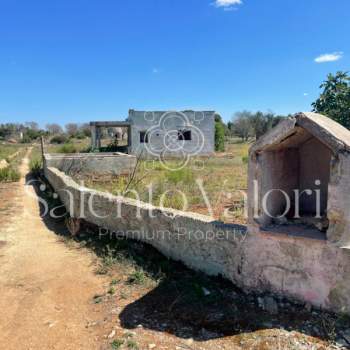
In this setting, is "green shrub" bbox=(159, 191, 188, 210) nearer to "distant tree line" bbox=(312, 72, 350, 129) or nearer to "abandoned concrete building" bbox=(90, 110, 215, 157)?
"distant tree line" bbox=(312, 72, 350, 129)

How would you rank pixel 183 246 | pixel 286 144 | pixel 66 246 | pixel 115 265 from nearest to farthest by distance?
pixel 286 144, pixel 183 246, pixel 115 265, pixel 66 246

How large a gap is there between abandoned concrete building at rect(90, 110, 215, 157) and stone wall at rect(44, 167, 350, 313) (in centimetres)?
1614

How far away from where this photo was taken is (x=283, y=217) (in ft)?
11.8

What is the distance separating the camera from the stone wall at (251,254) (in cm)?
287

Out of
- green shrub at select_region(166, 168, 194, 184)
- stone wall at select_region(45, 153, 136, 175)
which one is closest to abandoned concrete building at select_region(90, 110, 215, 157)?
stone wall at select_region(45, 153, 136, 175)

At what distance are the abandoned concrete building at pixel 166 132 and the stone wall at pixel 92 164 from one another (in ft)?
25.0

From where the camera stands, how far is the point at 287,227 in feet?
10.9

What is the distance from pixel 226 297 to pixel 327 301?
981 millimetres

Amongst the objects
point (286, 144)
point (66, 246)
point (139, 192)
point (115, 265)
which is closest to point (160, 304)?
point (115, 265)

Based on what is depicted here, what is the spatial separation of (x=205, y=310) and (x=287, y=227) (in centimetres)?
119

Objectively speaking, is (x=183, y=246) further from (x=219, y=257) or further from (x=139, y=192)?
(x=139, y=192)

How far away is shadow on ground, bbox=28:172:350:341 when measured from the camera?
2860 mm

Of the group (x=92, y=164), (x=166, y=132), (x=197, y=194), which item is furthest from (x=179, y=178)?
(x=166, y=132)

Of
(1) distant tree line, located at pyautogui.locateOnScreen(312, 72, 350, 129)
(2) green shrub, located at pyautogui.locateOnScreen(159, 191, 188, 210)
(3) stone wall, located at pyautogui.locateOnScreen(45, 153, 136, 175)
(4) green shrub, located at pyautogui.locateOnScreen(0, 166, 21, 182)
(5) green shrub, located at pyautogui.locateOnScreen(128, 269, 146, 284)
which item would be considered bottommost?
(5) green shrub, located at pyautogui.locateOnScreen(128, 269, 146, 284)
